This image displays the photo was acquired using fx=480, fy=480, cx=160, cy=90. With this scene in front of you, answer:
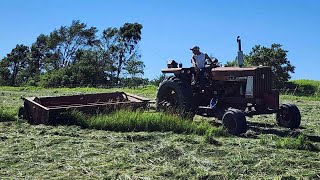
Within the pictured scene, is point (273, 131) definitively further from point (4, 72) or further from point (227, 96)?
point (4, 72)

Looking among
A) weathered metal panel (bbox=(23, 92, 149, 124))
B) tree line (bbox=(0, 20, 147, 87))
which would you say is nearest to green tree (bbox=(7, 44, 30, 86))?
tree line (bbox=(0, 20, 147, 87))

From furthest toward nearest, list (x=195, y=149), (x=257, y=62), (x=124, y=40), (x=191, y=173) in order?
(x=124, y=40) < (x=257, y=62) < (x=195, y=149) < (x=191, y=173)

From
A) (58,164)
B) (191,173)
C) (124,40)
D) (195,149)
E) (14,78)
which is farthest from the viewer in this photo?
(14,78)

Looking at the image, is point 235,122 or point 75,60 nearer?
point 235,122

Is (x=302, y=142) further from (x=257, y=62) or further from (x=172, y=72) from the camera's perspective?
(x=257, y=62)

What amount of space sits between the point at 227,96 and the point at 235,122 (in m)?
1.56

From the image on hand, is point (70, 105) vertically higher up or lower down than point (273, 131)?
higher up

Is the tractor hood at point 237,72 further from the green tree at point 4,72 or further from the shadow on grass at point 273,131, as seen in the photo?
the green tree at point 4,72

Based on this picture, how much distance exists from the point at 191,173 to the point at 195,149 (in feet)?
5.23

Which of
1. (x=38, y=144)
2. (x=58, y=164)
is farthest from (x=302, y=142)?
(x=38, y=144)

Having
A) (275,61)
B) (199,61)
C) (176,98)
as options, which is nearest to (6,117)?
(176,98)

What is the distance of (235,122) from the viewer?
9.60 meters

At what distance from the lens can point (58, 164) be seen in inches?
246

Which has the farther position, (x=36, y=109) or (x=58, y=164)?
(x=36, y=109)
